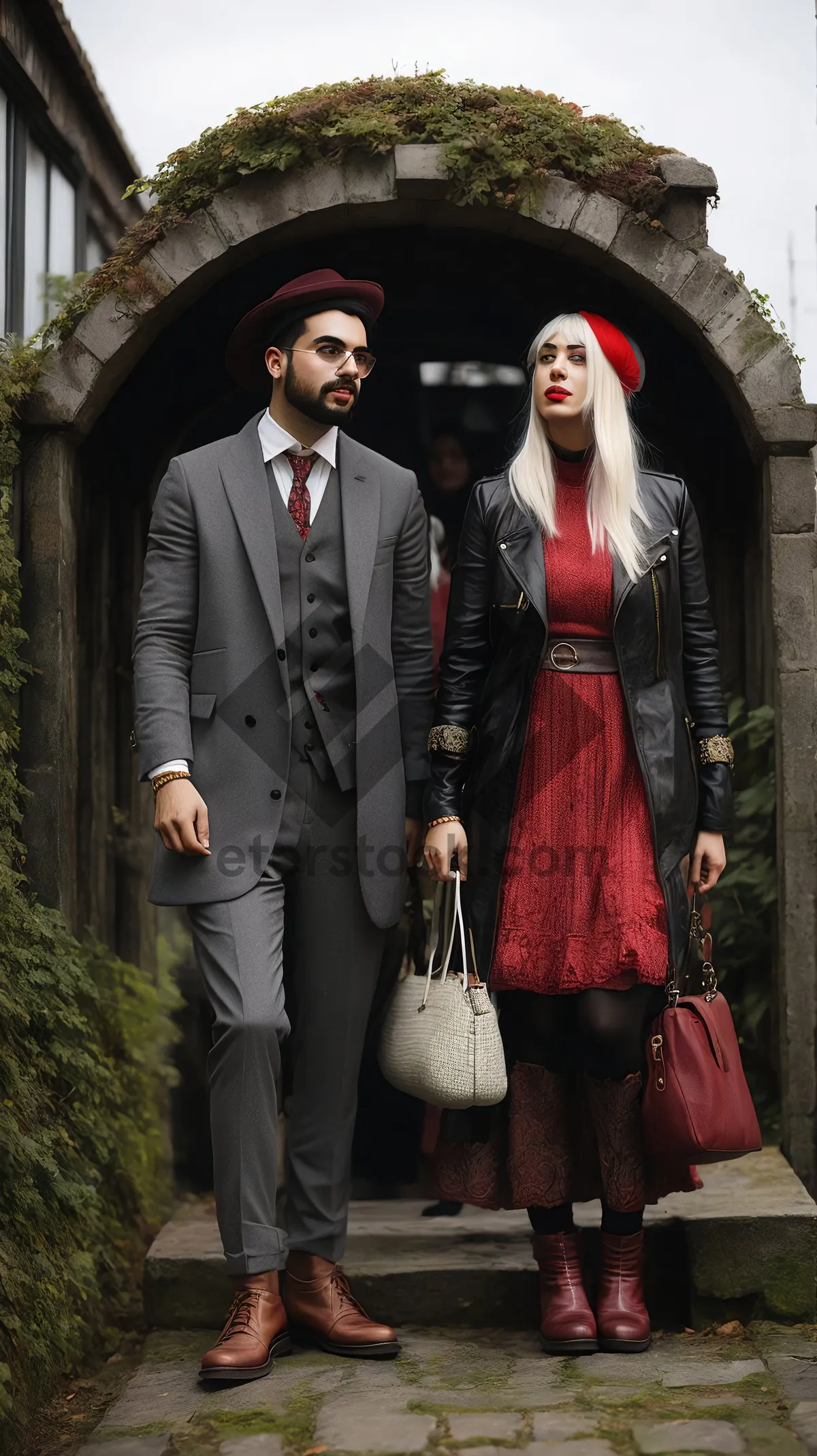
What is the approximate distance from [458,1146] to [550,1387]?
66 cm

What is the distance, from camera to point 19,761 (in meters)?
4.30

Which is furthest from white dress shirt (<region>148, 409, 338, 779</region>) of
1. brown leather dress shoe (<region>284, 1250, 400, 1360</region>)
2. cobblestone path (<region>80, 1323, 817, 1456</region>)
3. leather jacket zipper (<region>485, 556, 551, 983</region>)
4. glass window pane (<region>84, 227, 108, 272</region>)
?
glass window pane (<region>84, 227, 108, 272</region>)

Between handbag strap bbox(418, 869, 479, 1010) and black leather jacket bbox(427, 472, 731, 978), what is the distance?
0.05 m

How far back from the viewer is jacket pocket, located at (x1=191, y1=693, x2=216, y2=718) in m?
3.66

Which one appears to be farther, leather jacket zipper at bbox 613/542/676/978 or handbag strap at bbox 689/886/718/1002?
handbag strap at bbox 689/886/718/1002

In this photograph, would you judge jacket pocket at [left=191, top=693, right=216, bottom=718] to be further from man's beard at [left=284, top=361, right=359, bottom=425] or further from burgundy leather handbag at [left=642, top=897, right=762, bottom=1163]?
burgundy leather handbag at [left=642, top=897, right=762, bottom=1163]

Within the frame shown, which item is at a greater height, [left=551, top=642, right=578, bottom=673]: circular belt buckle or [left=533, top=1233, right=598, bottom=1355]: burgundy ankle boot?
[left=551, top=642, right=578, bottom=673]: circular belt buckle

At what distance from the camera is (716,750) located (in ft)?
12.6

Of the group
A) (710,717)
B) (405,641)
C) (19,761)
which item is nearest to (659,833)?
(710,717)

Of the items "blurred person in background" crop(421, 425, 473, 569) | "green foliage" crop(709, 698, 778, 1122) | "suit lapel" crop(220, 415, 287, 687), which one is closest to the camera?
"suit lapel" crop(220, 415, 287, 687)

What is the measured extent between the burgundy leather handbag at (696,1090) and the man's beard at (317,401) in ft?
5.60

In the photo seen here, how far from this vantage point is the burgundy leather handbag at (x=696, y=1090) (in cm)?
352

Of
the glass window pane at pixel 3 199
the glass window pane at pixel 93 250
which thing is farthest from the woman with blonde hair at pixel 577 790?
the glass window pane at pixel 93 250

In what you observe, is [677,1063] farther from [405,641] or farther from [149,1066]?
[149,1066]
